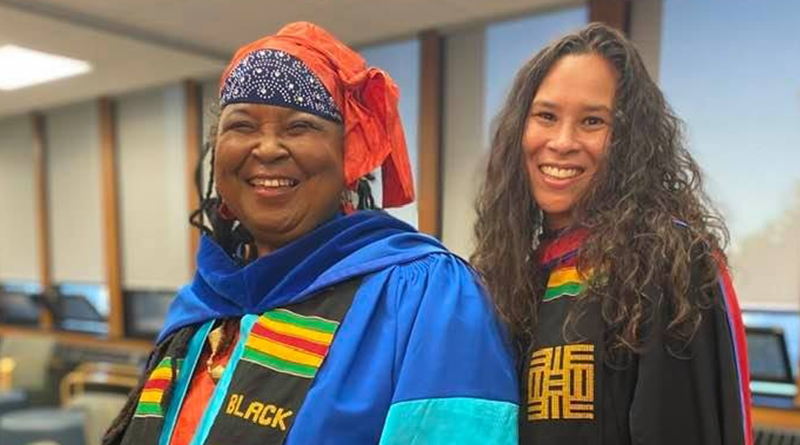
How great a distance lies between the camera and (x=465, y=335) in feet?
2.96

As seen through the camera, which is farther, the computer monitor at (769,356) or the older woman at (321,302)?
the computer monitor at (769,356)

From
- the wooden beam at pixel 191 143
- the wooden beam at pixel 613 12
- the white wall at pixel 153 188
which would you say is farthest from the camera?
the white wall at pixel 153 188

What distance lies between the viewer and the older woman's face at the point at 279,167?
3.31 feet

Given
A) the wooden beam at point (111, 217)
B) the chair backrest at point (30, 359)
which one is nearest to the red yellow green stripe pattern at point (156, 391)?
the wooden beam at point (111, 217)

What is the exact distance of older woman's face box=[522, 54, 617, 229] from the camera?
1.13 meters

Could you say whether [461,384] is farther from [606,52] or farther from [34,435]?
[34,435]

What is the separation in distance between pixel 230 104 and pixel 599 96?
60 centimetres

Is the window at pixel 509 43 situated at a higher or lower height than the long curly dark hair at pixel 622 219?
higher

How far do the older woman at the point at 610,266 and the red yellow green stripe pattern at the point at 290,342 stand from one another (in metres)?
0.31

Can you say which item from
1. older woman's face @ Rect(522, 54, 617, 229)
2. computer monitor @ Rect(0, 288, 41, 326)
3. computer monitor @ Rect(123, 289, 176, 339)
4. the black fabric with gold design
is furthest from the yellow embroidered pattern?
Answer: computer monitor @ Rect(0, 288, 41, 326)

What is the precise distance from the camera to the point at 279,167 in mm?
1017

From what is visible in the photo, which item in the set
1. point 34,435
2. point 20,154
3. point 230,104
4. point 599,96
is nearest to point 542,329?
point 599,96

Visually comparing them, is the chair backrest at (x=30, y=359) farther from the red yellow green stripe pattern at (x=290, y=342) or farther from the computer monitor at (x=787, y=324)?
the red yellow green stripe pattern at (x=290, y=342)

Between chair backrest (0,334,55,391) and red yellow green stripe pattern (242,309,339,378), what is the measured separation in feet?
16.6
